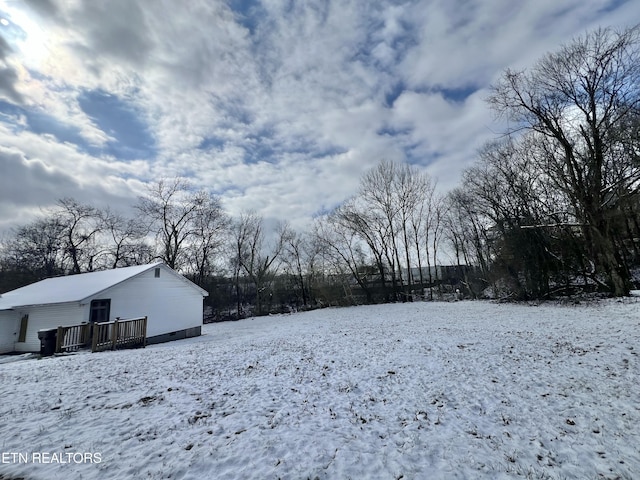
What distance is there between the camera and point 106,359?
367 inches

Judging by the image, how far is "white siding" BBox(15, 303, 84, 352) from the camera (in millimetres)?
14766

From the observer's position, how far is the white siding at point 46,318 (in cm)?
1477

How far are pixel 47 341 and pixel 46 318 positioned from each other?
5568 mm

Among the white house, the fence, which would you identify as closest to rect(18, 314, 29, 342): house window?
the white house

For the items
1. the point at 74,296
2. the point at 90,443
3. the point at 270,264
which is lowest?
the point at 90,443

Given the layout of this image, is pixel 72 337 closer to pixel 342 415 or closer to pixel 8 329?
pixel 8 329

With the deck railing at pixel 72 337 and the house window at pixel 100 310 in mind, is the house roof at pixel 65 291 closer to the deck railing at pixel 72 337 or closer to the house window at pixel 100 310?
the house window at pixel 100 310

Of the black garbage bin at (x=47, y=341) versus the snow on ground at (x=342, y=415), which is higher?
the black garbage bin at (x=47, y=341)

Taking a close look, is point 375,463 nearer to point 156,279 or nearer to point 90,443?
point 90,443

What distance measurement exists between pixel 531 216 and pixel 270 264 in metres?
27.6

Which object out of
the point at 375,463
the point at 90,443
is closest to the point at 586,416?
the point at 375,463

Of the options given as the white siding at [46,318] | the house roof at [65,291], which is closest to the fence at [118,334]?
the house roof at [65,291]

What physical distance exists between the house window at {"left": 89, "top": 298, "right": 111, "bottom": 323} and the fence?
2.28 metres

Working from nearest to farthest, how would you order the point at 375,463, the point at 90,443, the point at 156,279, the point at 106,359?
the point at 375,463
the point at 90,443
the point at 106,359
the point at 156,279
